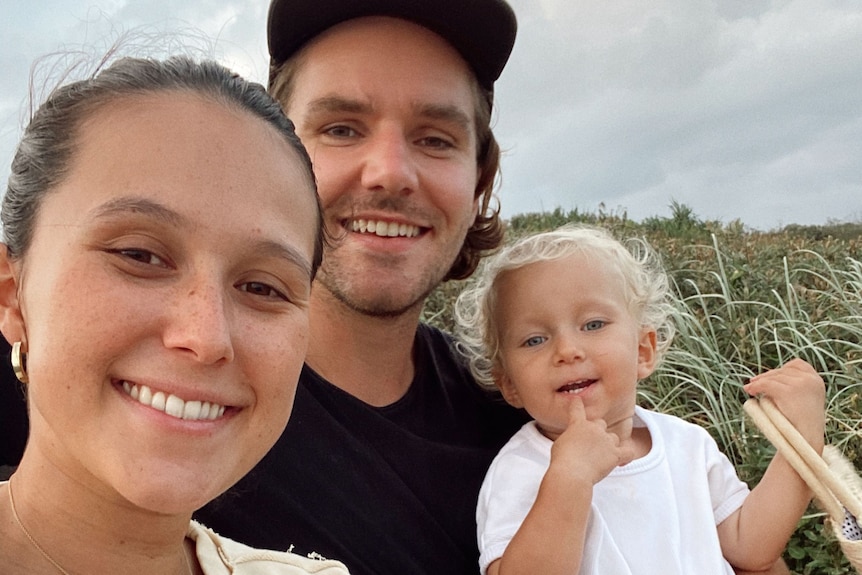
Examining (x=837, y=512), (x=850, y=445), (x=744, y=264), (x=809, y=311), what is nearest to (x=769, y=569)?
(x=837, y=512)

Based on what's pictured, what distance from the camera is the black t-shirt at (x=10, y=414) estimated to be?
185 centimetres

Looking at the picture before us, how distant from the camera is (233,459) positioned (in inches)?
50.8

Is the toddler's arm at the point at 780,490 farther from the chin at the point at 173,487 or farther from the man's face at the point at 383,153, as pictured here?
the chin at the point at 173,487

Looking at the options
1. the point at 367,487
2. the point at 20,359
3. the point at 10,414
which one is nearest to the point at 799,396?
the point at 367,487

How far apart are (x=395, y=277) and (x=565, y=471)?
85cm

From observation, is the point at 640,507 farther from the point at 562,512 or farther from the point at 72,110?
the point at 72,110

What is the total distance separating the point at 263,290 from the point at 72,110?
0.46 meters

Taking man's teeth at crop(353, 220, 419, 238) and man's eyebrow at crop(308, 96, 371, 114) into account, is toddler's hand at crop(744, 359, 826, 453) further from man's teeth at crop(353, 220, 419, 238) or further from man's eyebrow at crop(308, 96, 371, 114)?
man's eyebrow at crop(308, 96, 371, 114)

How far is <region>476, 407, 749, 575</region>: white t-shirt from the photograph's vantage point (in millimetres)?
2197

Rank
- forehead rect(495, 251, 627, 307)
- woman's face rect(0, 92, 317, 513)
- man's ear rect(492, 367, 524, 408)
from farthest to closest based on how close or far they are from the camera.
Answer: man's ear rect(492, 367, 524, 408) → forehead rect(495, 251, 627, 307) → woman's face rect(0, 92, 317, 513)

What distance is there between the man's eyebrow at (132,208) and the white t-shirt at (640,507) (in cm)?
141

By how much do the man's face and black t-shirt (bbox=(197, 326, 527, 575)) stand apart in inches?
15.8

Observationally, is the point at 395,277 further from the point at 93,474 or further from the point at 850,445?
the point at 850,445

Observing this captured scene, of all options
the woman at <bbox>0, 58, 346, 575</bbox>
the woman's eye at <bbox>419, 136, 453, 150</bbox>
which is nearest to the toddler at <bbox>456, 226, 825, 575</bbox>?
the woman's eye at <bbox>419, 136, 453, 150</bbox>
